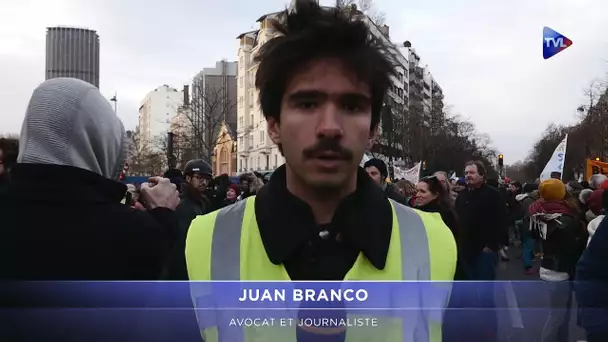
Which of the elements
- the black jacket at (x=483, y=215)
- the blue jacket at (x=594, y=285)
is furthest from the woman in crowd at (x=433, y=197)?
the blue jacket at (x=594, y=285)

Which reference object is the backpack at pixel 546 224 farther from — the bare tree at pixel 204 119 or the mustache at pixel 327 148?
the bare tree at pixel 204 119

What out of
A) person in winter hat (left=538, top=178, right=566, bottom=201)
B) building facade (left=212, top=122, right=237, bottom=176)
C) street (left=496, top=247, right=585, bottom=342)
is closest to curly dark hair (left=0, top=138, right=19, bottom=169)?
street (left=496, top=247, right=585, bottom=342)

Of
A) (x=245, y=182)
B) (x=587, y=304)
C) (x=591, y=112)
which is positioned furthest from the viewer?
(x=591, y=112)

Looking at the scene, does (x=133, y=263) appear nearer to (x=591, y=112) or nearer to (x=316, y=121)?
(x=316, y=121)

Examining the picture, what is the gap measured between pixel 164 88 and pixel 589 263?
11622 centimetres

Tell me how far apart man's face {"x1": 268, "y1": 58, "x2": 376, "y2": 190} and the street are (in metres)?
0.53

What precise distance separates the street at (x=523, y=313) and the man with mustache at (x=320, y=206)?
0.51ft

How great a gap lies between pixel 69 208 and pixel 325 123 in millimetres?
793

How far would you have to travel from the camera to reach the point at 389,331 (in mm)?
1497

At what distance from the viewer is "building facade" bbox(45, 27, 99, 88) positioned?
10.1ft

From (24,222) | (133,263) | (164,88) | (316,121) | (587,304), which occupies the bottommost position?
(587,304)

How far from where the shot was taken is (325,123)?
5.03 feet

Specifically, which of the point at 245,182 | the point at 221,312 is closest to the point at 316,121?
the point at 221,312

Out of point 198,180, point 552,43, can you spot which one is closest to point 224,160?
point 552,43
